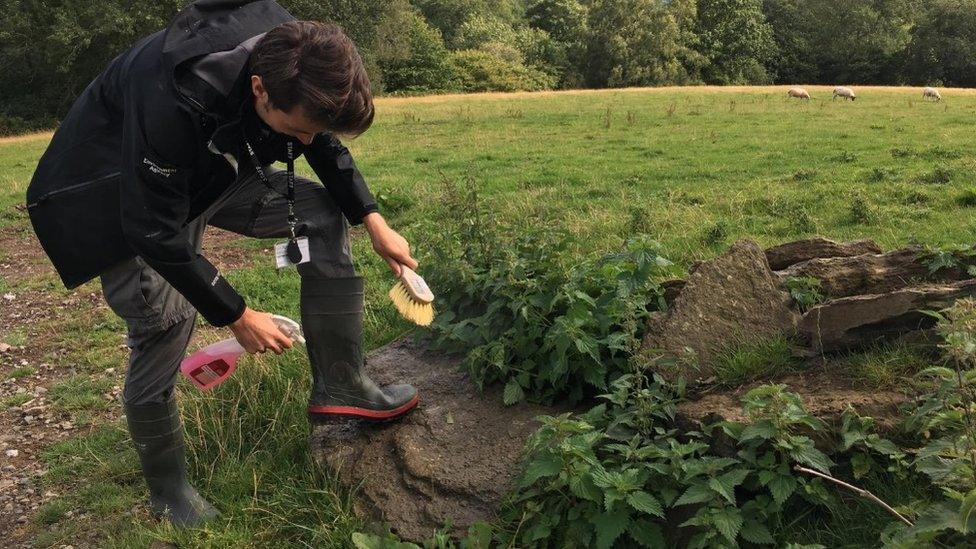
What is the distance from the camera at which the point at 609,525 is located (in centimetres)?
304

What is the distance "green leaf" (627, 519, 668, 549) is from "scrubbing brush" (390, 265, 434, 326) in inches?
54.5

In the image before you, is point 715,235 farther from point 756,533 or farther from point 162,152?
point 162,152

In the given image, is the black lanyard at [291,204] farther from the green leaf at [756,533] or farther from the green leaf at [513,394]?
the green leaf at [756,533]

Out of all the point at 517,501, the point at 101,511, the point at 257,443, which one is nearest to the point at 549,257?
the point at 517,501

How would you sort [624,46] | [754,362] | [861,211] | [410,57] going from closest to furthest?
1. [754,362]
2. [861,211]
3. [410,57]
4. [624,46]

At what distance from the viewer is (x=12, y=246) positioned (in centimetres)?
1112

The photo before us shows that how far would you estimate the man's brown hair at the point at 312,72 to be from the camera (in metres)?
2.98

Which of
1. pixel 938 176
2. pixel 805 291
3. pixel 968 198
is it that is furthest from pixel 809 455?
pixel 938 176

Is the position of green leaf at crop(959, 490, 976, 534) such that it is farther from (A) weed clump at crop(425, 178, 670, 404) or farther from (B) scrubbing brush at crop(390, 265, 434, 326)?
(B) scrubbing brush at crop(390, 265, 434, 326)

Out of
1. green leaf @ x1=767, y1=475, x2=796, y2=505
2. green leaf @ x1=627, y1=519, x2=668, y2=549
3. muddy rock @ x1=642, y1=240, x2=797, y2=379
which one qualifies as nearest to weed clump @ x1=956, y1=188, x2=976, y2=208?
muddy rock @ x1=642, y1=240, x2=797, y2=379

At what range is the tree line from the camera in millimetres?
49031

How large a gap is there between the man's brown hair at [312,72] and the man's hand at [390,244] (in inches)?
34.4

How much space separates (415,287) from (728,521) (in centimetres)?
173

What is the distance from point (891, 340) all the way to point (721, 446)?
1032 mm
